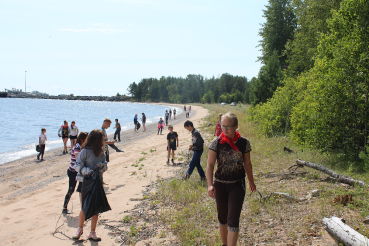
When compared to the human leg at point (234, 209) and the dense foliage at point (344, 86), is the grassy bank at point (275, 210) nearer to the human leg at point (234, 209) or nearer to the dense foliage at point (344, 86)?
the human leg at point (234, 209)

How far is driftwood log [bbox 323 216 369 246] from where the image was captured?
339 cm

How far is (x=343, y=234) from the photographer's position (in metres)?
3.56

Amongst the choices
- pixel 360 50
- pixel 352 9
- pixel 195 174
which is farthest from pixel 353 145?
pixel 195 174

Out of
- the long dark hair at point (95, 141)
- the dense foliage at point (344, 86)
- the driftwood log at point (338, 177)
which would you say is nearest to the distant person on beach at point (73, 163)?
the long dark hair at point (95, 141)

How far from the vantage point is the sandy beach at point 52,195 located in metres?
5.30

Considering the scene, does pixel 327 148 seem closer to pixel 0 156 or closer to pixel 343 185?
pixel 343 185

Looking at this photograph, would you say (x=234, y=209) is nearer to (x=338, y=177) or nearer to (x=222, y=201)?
(x=222, y=201)

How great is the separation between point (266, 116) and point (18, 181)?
1439 cm

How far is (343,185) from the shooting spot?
19.8ft

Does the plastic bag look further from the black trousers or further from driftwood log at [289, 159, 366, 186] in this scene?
driftwood log at [289, 159, 366, 186]

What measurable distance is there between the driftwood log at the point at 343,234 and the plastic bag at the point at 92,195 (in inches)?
143

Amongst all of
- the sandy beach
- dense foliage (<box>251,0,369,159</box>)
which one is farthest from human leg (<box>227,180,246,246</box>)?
dense foliage (<box>251,0,369,159</box>)

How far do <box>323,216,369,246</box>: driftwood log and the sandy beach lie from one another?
3540 millimetres

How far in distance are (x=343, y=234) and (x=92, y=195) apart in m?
3.87
